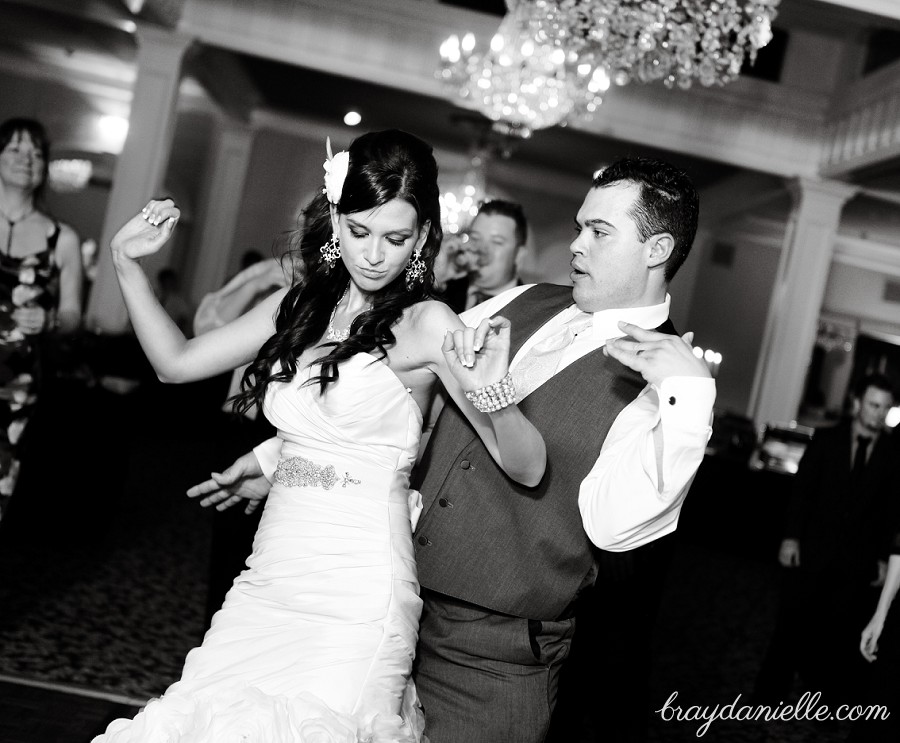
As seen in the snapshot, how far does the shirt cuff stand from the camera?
1.67 m

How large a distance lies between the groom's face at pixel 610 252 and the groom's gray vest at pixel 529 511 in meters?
0.13

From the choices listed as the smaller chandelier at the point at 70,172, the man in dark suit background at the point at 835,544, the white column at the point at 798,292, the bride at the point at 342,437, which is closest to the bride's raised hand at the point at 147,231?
the bride at the point at 342,437

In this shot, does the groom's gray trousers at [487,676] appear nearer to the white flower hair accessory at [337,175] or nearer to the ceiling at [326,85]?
the white flower hair accessory at [337,175]

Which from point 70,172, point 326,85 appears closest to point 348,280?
point 326,85

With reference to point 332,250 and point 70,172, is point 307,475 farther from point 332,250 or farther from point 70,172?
point 70,172

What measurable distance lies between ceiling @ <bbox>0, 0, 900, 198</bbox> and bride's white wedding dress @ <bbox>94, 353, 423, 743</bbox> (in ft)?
23.2

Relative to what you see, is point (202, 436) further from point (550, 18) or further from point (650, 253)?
point (650, 253)

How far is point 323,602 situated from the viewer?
184 cm

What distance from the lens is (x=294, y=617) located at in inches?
72.3

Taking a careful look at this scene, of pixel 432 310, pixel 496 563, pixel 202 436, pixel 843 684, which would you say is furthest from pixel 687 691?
pixel 202 436

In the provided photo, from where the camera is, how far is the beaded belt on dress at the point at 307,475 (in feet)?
6.40

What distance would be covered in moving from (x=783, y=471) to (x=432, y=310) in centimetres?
749
